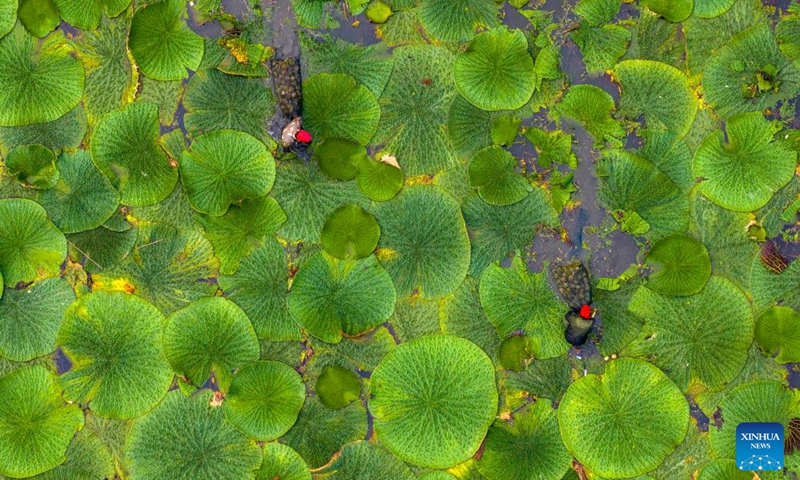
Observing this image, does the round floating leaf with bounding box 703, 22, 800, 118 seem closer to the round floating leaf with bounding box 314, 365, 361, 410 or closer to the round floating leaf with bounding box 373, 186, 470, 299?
the round floating leaf with bounding box 373, 186, 470, 299

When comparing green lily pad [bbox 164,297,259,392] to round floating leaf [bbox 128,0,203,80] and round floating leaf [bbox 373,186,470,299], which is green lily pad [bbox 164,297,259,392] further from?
round floating leaf [bbox 128,0,203,80]

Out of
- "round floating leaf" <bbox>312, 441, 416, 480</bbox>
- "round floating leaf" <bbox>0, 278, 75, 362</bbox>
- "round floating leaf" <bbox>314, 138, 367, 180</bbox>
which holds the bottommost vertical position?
"round floating leaf" <bbox>312, 441, 416, 480</bbox>

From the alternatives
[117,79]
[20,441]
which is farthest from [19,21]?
[20,441]

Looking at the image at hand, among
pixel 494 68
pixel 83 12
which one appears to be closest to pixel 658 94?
pixel 494 68

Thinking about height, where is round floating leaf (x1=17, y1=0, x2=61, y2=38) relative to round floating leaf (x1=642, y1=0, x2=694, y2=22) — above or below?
above

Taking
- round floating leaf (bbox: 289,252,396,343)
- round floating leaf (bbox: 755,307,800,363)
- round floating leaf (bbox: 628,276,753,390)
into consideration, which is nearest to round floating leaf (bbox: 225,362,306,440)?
round floating leaf (bbox: 289,252,396,343)
